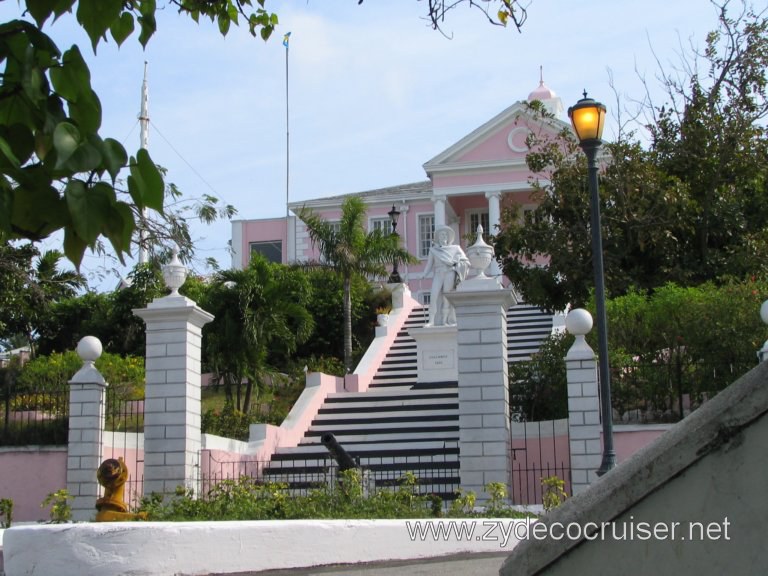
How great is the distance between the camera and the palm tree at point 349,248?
26391 millimetres

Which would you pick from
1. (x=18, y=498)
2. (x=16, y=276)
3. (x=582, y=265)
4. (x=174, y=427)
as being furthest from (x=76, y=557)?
Result: (x=582, y=265)

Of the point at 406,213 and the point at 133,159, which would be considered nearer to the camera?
the point at 133,159

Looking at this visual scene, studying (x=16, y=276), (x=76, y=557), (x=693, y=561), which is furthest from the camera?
(x=16, y=276)

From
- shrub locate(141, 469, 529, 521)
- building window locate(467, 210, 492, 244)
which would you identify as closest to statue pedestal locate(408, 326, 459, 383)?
shrub locate(141, 469, 529, 521)

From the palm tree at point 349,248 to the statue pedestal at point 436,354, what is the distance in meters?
4.94

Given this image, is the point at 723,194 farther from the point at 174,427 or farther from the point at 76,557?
the point at 76,557

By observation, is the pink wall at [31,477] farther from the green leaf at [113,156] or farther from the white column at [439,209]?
the white column at [439,209]

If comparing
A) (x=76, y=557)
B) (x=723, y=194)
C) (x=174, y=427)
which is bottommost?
(x=76, y=557)

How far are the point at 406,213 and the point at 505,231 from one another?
20.8m

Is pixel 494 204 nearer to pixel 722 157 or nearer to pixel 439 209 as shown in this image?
pixel 439 209

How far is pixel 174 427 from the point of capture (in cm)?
1470

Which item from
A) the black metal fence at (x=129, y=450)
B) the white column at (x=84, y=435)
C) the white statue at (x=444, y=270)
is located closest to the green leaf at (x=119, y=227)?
the white column at (x=84, y=435)

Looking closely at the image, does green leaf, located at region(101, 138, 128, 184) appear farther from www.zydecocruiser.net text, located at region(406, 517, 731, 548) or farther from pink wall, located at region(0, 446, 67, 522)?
pink wall, located at region(0, 446, 67, 522)

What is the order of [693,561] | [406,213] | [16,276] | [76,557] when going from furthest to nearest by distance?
[406,213]
[16,276]
[76,557]
[693,561]
